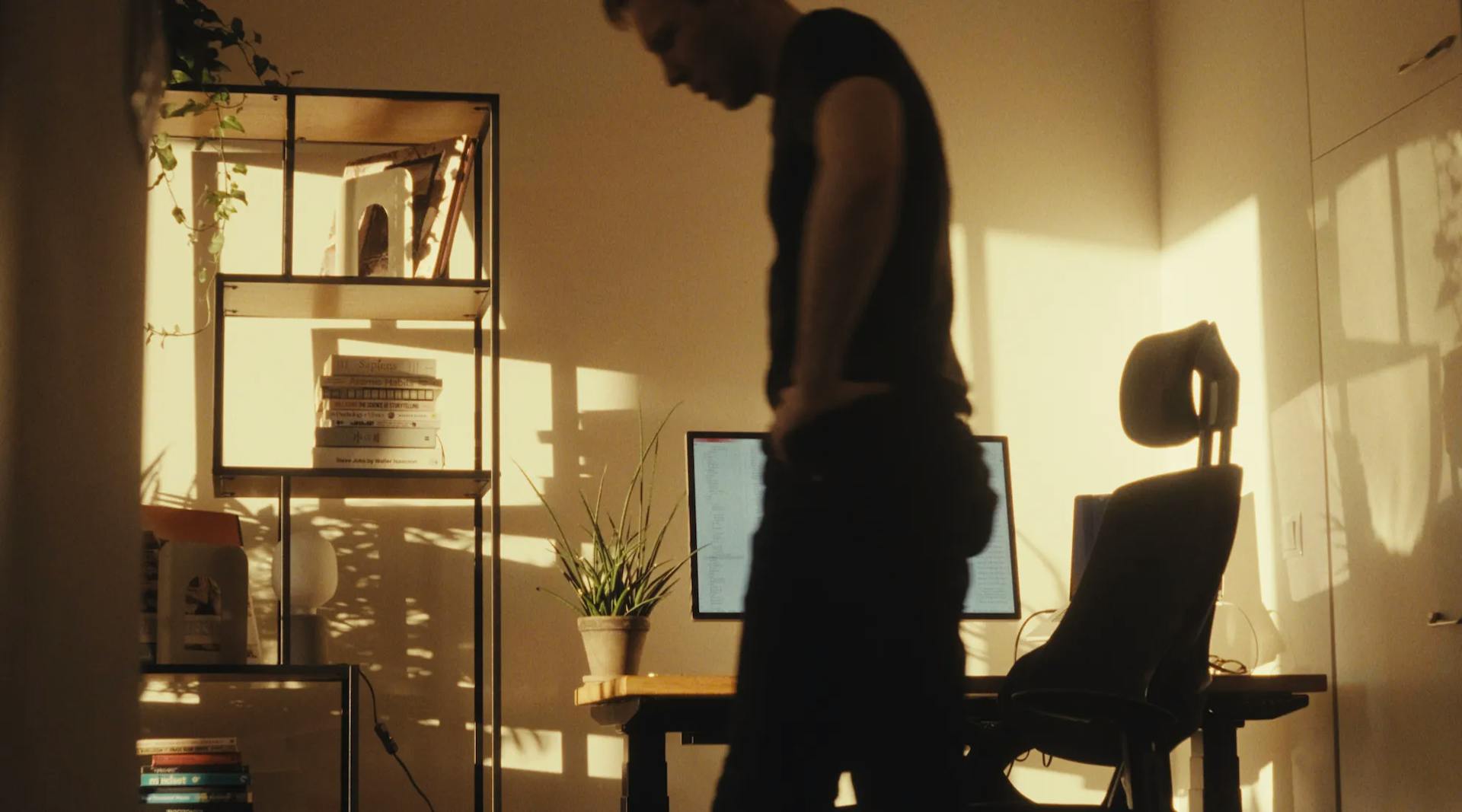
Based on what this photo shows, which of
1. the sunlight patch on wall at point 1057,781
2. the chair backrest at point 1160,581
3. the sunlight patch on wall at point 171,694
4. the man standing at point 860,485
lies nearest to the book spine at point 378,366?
the sunlight patch on wall at point 171,694

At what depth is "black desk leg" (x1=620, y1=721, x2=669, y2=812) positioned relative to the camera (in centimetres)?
241

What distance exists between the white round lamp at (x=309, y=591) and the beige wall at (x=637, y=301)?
0.66ft

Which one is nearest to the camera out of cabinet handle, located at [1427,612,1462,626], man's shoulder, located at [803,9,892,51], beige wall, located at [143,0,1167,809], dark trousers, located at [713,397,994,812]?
→ dark trousers, located at [713,397,994,812]

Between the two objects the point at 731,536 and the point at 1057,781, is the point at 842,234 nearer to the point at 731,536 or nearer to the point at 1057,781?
the point at 731,536

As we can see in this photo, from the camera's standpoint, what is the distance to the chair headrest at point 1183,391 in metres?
2.06

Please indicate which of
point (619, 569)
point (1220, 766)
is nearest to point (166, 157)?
point (619, 569)

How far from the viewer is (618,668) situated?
289cm

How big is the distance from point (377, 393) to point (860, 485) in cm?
189

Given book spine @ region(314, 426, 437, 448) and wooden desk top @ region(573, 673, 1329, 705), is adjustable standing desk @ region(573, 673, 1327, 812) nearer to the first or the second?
wooden desk top @ region(573, 673, 1329, 705)

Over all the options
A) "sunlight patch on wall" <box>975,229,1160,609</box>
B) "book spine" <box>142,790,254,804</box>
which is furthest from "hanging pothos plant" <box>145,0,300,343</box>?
"sunlight patch on wall" <box>975,229,1160,609</box>

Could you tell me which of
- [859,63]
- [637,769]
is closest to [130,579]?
[859,63]

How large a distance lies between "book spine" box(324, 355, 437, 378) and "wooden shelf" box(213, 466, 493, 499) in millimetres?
206

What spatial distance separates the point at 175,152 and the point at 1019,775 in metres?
2.36

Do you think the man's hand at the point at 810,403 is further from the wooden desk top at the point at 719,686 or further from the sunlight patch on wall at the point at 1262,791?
the sunlight patch on wall at the point at 1262,791
